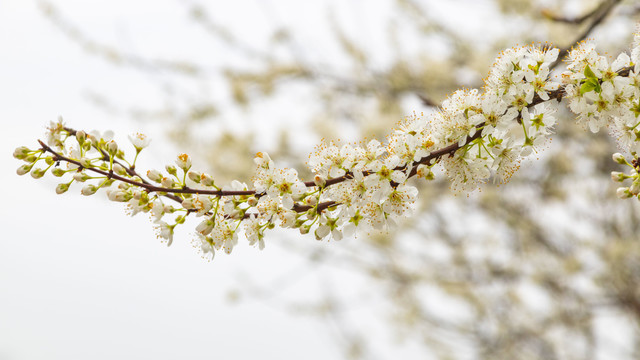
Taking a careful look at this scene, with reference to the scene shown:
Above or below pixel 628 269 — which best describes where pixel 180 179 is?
below

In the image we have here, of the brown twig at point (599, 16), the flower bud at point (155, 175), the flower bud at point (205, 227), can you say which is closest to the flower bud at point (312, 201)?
the flower bud at point (205, 227)

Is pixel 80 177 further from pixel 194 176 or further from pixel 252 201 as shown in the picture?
pixel 252 201

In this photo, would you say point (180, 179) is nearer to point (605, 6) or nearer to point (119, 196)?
point (119, 196)

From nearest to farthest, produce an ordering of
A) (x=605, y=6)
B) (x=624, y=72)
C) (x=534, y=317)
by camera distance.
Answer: (x=624, y=72) < (x=605, y=6) < (x=534, y=317)

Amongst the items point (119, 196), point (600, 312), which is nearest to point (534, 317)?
point (600, 312)

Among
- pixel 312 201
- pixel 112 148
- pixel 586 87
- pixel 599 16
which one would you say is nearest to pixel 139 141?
pixel 112 148

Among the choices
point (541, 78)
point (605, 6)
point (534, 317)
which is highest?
point (534, 317)
